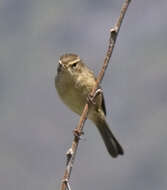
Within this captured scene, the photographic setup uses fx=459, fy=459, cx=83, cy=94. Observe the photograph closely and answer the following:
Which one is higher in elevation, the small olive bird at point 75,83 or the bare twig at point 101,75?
the small olive bird at point 75,83

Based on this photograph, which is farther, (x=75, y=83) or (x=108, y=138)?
(x=108, y=138)

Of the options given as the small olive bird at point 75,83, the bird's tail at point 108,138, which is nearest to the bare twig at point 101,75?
the small olive bird at point 75,83

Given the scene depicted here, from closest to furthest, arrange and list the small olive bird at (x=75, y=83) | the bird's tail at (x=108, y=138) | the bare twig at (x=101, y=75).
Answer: the bare twig at (x=101, y=75), the small olive bird at (x=75, y=83), the bird's tail at (x=108, y=138)

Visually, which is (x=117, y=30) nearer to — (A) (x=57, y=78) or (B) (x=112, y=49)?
(B) (x=112, y=49)

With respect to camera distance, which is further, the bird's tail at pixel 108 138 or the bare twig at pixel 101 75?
the bird's tail at pixel 108 138

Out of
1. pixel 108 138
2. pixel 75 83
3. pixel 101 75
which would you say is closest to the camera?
pixel 101 75

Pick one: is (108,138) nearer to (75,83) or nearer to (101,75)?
(75,83)

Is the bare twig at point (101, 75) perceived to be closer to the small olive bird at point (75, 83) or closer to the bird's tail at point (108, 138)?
the small olive bird at point (75, 83)

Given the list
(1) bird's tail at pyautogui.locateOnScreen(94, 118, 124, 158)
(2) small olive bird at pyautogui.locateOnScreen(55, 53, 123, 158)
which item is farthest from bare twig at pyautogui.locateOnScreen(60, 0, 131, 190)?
(1) bird's tail at pyautogui.locateOnScreen(94, 118, 124, 158)

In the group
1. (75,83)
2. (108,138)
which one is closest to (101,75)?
(75,83)
